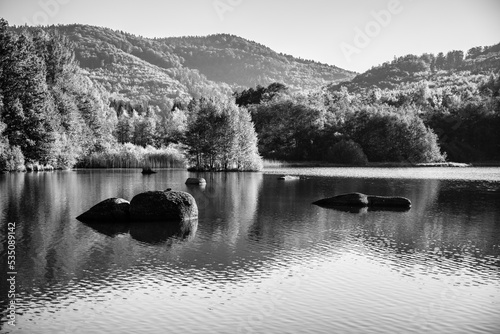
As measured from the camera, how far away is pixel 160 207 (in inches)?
1212

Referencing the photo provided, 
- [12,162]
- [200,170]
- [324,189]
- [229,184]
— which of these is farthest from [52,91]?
[324,189]

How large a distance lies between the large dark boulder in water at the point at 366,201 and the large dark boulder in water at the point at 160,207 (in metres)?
13.0

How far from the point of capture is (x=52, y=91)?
8538cm

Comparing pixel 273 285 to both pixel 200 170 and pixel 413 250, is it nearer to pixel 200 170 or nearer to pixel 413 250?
pixel 413 250

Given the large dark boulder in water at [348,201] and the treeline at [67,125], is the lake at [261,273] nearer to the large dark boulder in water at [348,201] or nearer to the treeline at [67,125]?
the large dark boulder in water at [348,201]

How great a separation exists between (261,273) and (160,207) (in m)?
12.6

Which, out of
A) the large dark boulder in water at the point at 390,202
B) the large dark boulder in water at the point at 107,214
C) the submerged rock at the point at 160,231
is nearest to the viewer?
the submerged rock at the point at 160,231

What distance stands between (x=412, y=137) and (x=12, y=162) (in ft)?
290

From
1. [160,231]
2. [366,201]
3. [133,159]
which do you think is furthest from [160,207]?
[133,159]

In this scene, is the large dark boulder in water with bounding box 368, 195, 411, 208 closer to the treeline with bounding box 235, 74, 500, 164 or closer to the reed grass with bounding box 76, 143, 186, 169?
the reed grass with bounding box 76, 143, 186, 169

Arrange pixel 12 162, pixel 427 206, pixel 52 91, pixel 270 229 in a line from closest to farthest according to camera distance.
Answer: pixel 270 229 < pixel 427 206 < pixel 12 162 < pixel 52 91

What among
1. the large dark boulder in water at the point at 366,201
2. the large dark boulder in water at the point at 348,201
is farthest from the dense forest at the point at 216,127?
the large dark boulder in water at the point at 366,201

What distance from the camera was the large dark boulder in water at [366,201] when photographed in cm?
3978

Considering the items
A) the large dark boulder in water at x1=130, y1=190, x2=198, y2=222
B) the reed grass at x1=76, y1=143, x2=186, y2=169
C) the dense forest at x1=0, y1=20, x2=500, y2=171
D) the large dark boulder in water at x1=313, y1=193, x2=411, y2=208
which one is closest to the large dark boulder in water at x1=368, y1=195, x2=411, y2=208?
the large dark boulder in water at x1=313, y1=193, x2=411, y2=208
